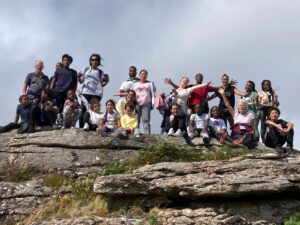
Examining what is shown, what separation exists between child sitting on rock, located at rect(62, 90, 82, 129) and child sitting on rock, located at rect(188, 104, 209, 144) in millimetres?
3514

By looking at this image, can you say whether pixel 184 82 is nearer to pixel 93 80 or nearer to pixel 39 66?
pixel 93 80

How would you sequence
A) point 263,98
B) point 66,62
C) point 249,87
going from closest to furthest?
point 263,98
point 66,62
point 249,87

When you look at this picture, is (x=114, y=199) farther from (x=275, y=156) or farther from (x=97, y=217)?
→ (x=275, y=156)

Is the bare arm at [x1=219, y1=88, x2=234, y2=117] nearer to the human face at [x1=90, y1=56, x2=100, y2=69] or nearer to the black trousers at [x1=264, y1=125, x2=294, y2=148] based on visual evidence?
the black trousers at [x1=264, y1=125, x2=294, y2=148]

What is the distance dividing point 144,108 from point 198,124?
1.78 m

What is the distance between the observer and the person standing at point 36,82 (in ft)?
73.4

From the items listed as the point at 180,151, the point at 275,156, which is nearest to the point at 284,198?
the point at 275,156

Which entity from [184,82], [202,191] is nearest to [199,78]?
[184,82]

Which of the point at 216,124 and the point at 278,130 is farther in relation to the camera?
the point at 216,124

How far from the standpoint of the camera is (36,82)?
22.4 m

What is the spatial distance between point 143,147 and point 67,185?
3.28 m

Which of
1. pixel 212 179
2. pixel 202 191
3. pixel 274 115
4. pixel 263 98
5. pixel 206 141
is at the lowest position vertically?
pixel 202 191

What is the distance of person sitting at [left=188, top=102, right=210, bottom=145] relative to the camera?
2161cm

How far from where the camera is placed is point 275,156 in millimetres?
17438
